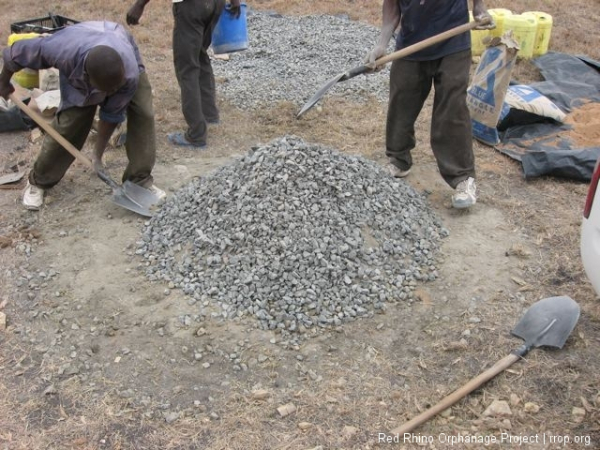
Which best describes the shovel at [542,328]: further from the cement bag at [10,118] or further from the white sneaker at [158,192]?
the cement bag at [10,118]

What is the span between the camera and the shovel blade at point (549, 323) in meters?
2.76

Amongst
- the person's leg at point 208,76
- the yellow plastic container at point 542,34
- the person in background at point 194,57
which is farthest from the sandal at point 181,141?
the yellow plastic container at point 542,34

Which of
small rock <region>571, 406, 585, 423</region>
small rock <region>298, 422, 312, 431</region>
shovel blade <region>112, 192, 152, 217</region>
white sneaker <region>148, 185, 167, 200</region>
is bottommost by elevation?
small rock <region>298, 422, 312, 431</region>

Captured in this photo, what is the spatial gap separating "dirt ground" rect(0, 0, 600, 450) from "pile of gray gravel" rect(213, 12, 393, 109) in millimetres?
2180

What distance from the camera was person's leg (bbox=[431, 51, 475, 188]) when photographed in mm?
3551

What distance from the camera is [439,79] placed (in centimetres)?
365

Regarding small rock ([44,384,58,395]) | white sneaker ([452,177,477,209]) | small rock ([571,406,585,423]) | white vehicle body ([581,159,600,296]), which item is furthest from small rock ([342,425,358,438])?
white sneaker ([452,177,477,209])

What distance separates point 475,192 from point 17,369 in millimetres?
2874

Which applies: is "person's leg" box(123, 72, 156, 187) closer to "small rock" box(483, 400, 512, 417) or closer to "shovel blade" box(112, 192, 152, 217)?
"shovel blade" box(112, 192, 152, 217)

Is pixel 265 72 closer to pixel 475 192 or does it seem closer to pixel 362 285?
pixel 475 192

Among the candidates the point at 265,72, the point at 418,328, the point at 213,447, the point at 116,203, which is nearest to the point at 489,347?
the point at 418,328

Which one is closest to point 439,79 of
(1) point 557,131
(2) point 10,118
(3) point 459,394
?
(1) point 557,131

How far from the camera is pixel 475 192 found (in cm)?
390

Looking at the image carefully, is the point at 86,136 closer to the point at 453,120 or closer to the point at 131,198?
the point at 131,198
